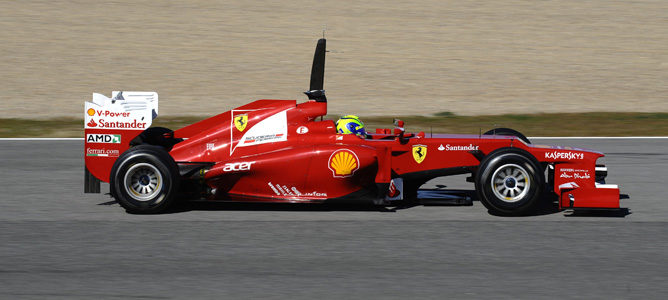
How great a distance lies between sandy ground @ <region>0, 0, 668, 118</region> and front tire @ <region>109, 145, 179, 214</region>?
39.8 ft

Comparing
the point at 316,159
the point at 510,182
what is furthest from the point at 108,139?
the point at 510,182

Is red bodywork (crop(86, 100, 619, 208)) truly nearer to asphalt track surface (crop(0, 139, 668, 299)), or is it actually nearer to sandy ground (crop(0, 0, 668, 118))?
asphalt track surface (crop(0, 139, 668, 299))

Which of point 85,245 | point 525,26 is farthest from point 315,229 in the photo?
point 525,26

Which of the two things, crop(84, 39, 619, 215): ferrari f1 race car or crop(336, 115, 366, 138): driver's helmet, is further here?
Result: crop(336, 115, 366, 138): driver's helmet

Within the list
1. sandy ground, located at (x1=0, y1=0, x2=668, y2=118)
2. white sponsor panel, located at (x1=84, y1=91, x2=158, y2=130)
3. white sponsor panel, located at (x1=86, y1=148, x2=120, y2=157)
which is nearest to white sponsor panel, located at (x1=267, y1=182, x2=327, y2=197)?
white sponsor panel, located at (x1=84, y1=91, x2=158, y2=130)

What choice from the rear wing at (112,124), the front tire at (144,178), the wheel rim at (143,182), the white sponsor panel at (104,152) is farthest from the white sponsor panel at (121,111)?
the wheel rim at (143,182)

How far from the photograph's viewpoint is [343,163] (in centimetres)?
843

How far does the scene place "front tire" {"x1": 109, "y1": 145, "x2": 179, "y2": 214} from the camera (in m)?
8.27

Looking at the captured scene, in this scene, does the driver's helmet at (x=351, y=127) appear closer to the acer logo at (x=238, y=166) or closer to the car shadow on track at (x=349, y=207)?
the car shadow on track at (x=349, y=207)

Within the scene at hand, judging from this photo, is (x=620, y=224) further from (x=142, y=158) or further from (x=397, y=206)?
(x=142, y=158)

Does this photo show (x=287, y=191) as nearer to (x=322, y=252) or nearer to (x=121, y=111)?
(x=322, y=252)

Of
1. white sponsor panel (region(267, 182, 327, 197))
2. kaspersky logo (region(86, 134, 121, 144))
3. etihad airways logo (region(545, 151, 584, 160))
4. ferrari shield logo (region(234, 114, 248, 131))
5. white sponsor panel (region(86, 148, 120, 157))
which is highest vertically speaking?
ferrari shield logo (region(234, 114, 248, 131))

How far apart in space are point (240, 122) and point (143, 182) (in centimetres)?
119

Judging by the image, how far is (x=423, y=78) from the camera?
2458 cm
